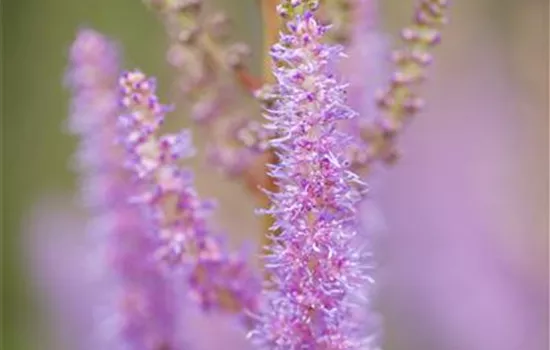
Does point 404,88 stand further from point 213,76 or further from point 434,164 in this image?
point 434,164

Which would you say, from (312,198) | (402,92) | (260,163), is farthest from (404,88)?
(312,198)

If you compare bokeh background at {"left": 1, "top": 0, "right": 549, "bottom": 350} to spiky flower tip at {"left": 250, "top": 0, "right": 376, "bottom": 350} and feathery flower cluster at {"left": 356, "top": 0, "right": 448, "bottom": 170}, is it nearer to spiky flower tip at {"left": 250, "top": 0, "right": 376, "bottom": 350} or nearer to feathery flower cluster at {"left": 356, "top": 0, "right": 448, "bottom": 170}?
feathery flower cluster at {"left": 356, "top": 0, "right": 448, "bottom": 170}

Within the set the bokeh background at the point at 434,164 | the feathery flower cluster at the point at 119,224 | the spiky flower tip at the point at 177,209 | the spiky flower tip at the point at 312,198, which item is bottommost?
the spiky flower tip at the point at 312,198

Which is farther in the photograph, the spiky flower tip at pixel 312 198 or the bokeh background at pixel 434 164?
the bokeh background at pixel 434 164

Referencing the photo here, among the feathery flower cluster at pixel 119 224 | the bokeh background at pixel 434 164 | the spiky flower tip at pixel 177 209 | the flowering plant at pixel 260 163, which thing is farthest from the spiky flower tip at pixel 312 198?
the bokeh background at pixel 434 164

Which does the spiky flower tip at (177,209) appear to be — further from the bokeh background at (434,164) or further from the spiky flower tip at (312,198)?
the bokeh background at (434,164)

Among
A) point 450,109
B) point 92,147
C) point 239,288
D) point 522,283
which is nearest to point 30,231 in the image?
point 450,109

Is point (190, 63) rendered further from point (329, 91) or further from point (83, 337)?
point (83, 337)
